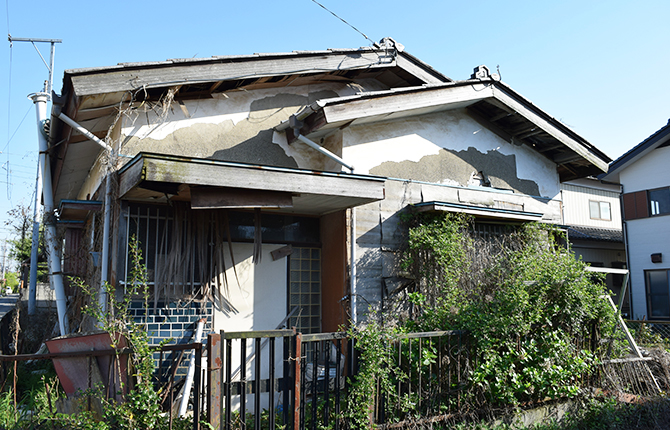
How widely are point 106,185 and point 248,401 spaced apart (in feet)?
11.2

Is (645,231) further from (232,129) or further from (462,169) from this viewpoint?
(232,129)

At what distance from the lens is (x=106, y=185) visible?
21.4ft

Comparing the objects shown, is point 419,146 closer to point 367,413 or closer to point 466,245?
point 466,245

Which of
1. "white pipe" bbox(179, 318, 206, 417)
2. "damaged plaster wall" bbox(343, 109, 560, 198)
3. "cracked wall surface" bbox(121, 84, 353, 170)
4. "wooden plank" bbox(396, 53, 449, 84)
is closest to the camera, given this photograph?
"white pipe" bbox(179, 318, 206, 417)

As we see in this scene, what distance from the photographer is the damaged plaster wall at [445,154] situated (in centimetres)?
831

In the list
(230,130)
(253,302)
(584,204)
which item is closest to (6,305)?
(253,302)

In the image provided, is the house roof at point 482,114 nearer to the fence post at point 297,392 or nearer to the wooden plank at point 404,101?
the wooden plank at point 404,101

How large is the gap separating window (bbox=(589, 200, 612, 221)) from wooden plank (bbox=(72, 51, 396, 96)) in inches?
612

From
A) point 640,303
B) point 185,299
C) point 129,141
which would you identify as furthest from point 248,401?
point 640,303

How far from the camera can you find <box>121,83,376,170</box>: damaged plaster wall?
698 cm

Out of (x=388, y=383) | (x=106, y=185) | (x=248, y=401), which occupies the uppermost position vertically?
(x=106, y=185)

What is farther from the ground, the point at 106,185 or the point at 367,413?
the point at 106,185

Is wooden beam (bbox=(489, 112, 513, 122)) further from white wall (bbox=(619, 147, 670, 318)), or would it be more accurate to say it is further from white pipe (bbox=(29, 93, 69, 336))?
white wall (bbox=(619, 147, 670, 318))

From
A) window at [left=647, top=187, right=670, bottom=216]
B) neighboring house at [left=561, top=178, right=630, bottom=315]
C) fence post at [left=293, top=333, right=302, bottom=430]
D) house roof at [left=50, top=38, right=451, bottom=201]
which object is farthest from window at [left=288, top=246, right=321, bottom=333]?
window at [left=647, top=187, right=670, bottom=216]
